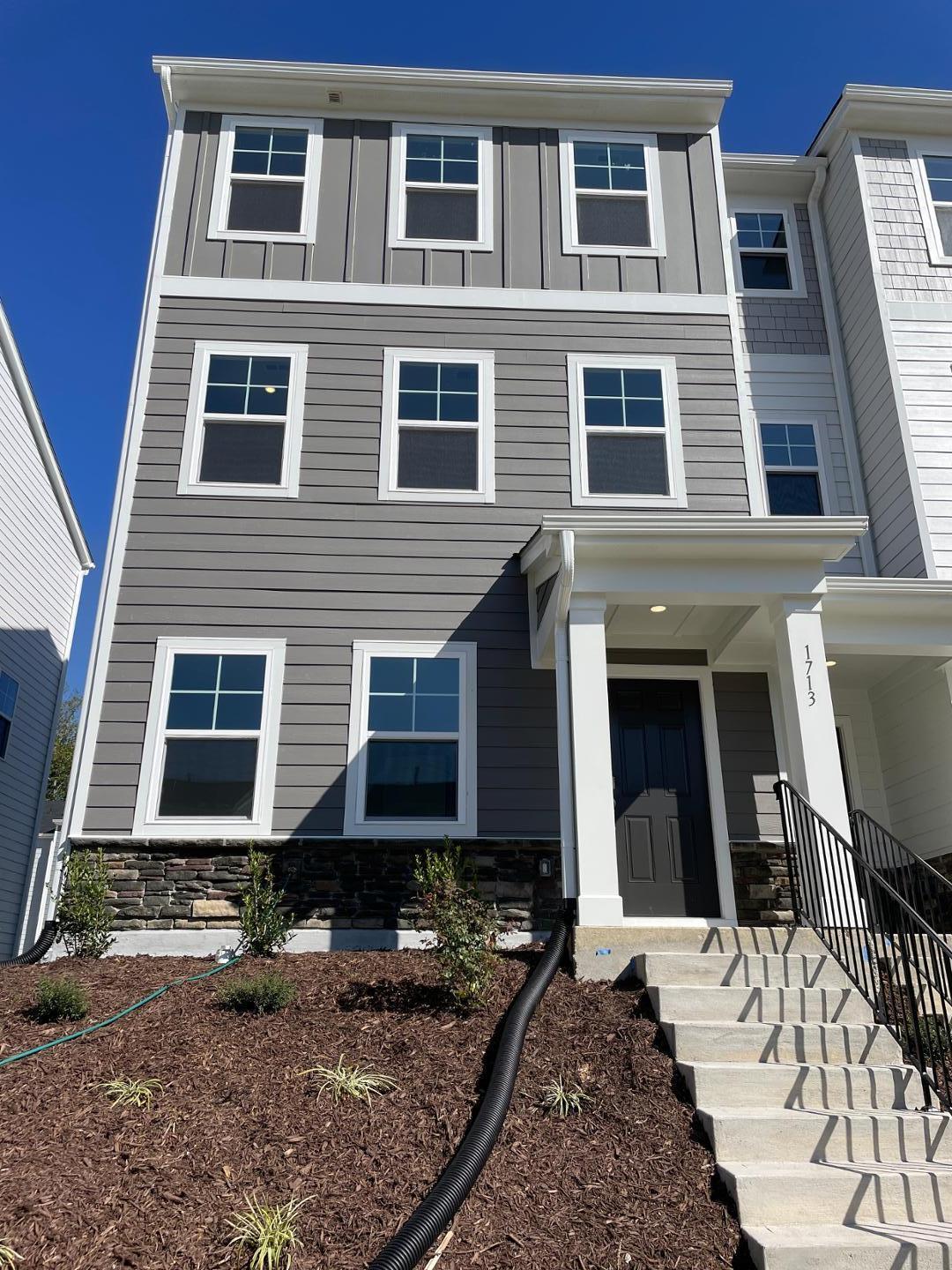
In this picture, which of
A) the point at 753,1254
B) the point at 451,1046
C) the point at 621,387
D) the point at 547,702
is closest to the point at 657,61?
the point at 621,387

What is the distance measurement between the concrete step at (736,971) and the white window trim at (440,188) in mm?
6981

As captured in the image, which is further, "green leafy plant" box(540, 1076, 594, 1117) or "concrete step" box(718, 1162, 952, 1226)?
"green leafy plant" box(540, 1076, 594, 1117)

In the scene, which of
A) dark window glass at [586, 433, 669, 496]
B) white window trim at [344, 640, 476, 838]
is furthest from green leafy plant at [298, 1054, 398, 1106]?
dark window glass at [586, 433, 669, 496]

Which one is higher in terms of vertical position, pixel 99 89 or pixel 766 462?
pixel 99 89

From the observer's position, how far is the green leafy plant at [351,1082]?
418 centimetres

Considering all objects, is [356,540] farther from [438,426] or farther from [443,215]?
[443,215]

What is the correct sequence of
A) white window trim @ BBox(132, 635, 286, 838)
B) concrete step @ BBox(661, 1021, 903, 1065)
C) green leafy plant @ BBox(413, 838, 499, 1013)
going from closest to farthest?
concrete step @ BBox(661, 1021, 903, 1065)
green leafy plant @ BBox(413, 838, 499, 1013)
white window trim @ BBox(132, 635, 286, 838)

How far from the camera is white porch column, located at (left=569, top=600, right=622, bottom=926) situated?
19.5ft

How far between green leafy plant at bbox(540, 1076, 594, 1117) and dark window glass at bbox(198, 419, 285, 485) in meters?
5.78

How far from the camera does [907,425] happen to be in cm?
931

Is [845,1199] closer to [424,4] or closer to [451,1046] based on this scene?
[451,1046]

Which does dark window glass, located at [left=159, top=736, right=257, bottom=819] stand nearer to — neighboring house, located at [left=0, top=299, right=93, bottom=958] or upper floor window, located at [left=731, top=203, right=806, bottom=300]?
neighboring house, located at [left=0, top=299, right=93, bottom=958]

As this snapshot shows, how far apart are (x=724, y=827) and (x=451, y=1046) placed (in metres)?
3.82

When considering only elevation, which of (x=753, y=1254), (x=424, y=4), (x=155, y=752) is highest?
(x=424, y=4)
